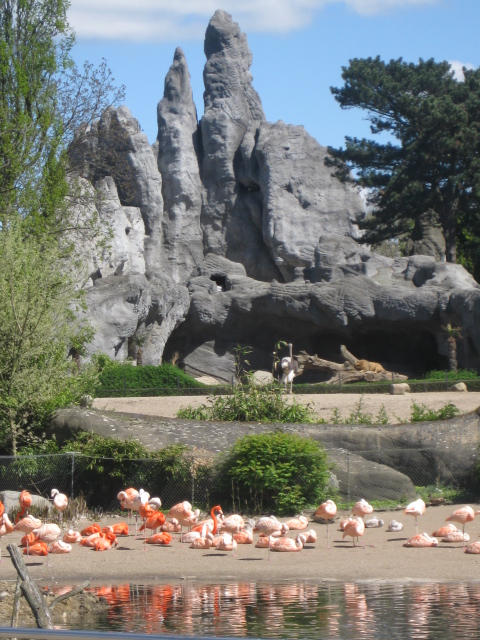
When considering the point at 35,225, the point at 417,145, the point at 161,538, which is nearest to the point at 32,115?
the point at 35,225

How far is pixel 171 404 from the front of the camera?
2708 centimetres

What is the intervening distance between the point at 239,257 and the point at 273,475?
40.4 metres

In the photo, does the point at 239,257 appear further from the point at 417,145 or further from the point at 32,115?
the point at 32,115

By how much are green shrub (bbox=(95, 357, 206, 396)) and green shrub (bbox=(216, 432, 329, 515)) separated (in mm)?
14991

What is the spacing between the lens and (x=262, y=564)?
473 inches

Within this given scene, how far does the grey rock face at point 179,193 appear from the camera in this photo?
2138 inches

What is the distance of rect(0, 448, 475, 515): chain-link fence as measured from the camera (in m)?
15.8

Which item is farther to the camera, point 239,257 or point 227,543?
point 239,257

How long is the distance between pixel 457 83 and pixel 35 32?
26548 millimetres

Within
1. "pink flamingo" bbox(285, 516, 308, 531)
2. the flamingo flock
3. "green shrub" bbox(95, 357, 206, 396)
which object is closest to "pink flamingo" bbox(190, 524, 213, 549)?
the flamingo flock

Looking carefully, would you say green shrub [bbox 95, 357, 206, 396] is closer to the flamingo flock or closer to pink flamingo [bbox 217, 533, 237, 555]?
the flamingo flock

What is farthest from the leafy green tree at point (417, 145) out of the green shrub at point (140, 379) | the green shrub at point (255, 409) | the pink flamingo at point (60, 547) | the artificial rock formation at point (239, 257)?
the pink flamingo at point (60, 547)

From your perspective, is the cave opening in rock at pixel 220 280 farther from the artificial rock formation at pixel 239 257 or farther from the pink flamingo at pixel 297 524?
the pink flamingo at pixel 297 524

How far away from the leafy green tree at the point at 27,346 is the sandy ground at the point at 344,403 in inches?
223
